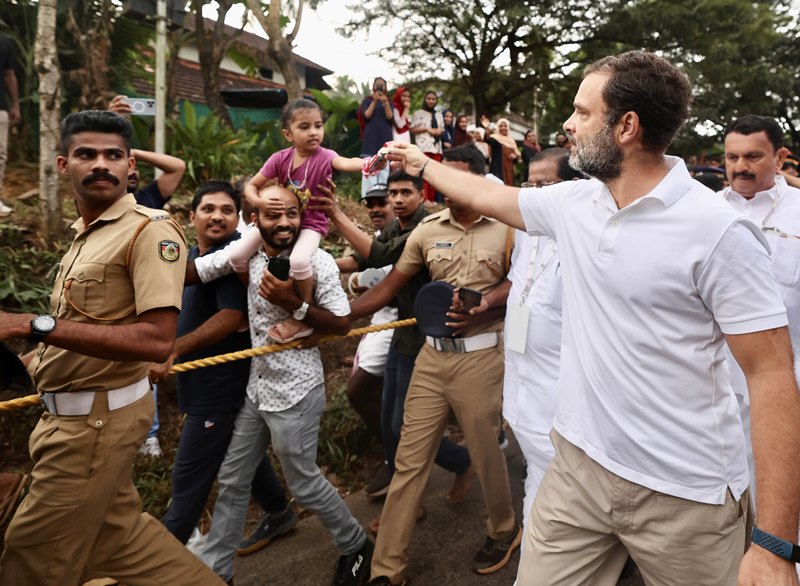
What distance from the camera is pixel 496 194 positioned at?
214 cm

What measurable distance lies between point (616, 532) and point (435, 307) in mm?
1497

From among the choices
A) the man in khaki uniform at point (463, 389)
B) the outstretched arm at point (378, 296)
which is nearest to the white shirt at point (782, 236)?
the man in khaki uniform at point (463, 389)

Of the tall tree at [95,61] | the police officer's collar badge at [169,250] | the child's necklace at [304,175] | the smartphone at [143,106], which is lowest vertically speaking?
the police officer's collar badge at [169,250]

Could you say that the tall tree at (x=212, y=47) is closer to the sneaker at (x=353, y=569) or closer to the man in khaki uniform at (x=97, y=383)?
the man in khaki uniform at (x=97, y=383)

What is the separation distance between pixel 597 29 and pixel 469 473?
558 inches

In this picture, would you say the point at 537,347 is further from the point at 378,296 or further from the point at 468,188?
the point at 378,296

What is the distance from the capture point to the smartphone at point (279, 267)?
2580 mm

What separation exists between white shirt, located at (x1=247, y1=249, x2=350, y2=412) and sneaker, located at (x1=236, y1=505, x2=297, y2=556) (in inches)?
35.4

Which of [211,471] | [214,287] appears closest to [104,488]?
[211,471]

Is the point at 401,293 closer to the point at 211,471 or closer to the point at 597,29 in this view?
the point at 211,471

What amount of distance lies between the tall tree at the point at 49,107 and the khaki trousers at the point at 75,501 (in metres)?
3.12

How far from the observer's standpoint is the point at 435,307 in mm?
2984

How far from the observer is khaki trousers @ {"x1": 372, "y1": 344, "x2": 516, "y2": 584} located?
2957mm

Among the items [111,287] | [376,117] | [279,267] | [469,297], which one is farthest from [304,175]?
[376,117]
